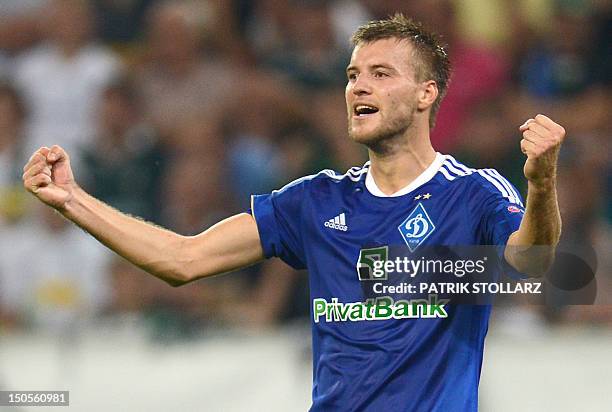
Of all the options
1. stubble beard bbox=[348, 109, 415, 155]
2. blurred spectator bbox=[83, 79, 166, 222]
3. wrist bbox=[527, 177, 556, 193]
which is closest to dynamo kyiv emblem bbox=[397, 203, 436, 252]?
stubble beard bbox=[348, 109, 415, 155]

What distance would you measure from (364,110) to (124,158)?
464cm

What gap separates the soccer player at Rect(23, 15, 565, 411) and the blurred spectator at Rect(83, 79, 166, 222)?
4156mm

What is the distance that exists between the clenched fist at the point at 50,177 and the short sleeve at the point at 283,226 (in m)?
0.72

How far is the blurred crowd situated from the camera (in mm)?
8023

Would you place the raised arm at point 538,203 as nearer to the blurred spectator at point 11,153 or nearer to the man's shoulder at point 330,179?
the man's shoulder at point 330,179

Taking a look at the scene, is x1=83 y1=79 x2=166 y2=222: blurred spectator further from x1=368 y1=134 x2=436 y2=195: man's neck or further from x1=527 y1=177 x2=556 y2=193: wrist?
x1=527 y1=177 x2=556 y2=193: wrist

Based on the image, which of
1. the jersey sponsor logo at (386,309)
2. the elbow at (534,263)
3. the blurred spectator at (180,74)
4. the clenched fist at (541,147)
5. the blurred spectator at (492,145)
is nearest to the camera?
the clenched fist at (541,147)

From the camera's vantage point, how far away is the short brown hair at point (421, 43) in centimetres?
433

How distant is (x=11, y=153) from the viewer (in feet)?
29.0

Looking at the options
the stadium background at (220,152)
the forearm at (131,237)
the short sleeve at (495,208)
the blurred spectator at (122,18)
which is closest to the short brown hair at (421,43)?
the short sleeve at (495,208)

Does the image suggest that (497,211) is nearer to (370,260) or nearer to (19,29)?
(370,260)

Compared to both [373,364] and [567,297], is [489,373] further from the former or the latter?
[373,364]

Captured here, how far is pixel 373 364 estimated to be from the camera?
13.0 ft

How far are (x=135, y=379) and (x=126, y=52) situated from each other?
10.8 ft
